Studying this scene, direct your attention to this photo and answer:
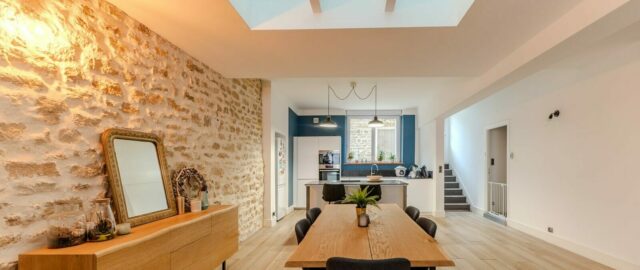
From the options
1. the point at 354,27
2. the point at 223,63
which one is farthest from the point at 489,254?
the point at 223,63

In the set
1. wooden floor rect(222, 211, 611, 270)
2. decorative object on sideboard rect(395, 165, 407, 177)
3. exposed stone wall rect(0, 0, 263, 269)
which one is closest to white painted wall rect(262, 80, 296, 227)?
wooden floor rect(222, 211, 611, 270)

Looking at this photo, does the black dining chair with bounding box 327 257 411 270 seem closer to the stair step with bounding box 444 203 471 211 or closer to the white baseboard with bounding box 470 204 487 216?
the white baseboard with bounding box 470 204 487 216

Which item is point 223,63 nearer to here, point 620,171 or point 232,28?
point 232,28

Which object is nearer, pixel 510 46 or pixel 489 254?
pixel 510 46

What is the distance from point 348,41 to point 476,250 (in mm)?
3702

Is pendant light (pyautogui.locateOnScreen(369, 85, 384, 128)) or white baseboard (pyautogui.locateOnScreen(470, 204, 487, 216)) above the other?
pendant light (pyautogui.locateOnScreen(369, 85, 384, 128))

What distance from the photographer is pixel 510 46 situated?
3.20 m

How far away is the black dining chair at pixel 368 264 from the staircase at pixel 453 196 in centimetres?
718

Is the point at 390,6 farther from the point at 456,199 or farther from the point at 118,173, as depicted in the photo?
the point at 456,199

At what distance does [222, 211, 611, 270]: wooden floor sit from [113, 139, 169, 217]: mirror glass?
1689 millimetres

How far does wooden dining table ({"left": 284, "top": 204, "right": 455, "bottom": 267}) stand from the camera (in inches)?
80.8

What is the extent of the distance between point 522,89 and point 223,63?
17.4 feet

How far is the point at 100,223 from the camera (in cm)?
199

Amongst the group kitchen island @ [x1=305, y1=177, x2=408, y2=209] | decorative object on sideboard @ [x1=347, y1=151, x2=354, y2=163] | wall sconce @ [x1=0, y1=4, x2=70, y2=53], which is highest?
wall sconce @ [x1=0, y1=4, x2=70, y2=53]
